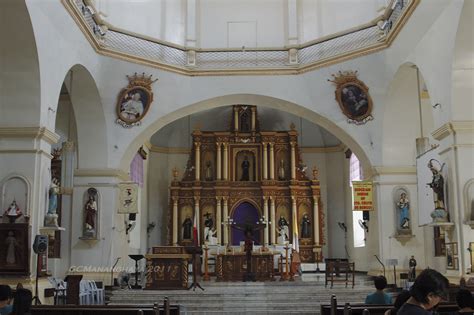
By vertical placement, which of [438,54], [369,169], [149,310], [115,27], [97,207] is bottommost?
[149,310]

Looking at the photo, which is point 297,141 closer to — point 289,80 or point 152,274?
point 289,80

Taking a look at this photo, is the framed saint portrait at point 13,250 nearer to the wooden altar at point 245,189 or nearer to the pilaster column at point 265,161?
the wooden altar at point 245,189

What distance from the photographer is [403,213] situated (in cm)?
→ 1603

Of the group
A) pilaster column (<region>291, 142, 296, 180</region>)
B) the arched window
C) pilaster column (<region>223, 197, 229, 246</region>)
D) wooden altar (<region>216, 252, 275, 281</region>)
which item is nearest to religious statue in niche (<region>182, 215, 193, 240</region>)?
pilaster column (<region>223, 197, 229, 246</region>)

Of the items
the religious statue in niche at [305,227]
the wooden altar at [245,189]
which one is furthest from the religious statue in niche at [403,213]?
the religious statue in niche at [305,227]

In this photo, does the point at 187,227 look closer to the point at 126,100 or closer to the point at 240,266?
the point at 240,266

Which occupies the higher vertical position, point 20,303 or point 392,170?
point 392,170

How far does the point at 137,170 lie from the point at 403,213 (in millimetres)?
9843

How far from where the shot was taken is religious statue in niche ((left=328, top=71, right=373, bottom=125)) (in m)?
16.2

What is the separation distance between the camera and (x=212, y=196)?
73.4 feet

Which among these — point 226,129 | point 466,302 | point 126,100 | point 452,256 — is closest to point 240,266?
point 126,100

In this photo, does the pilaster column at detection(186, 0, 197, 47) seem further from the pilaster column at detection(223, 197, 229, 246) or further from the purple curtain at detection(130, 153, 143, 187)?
the pilaster column at detection(223, 197, 229, 246)

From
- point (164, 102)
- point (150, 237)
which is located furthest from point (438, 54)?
point (150, 237)

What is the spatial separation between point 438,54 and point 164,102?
785cm
